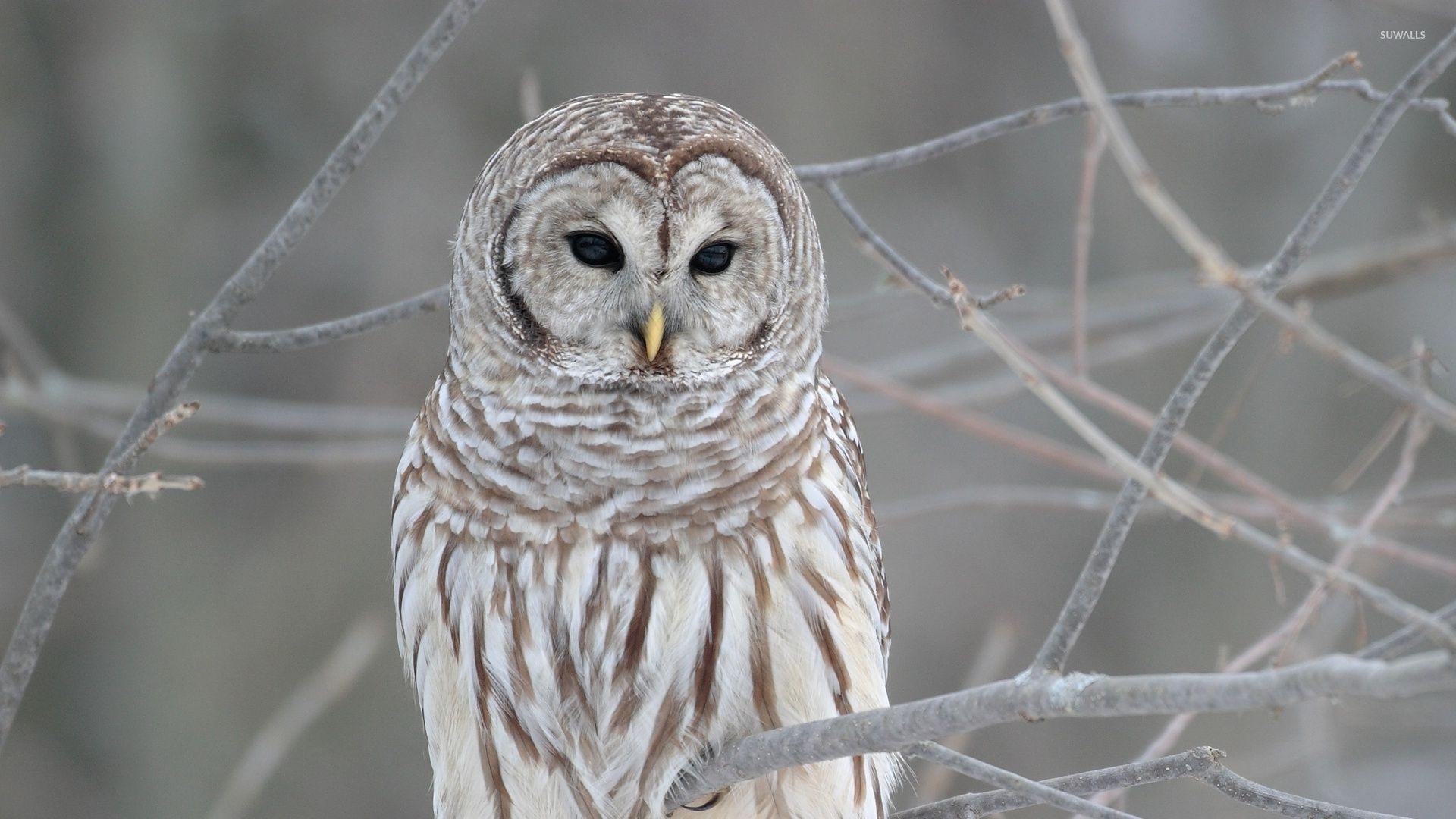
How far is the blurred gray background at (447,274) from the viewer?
20.2 feet

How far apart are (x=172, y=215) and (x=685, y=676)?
14.9 ft

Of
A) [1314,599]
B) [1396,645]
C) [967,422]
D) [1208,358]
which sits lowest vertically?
[1396,645]

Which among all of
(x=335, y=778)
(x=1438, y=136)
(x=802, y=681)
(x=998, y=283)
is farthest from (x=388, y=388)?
(x=1438, y=136)

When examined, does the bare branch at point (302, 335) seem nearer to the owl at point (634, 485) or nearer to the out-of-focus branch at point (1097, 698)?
the owl at point (634, 485)

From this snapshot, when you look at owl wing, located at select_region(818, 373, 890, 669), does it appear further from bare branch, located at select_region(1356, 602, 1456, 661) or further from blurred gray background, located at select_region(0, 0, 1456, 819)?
blurred gray background, located at select_region(0, 0, 1456, 819)

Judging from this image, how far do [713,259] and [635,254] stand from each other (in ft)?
0.59

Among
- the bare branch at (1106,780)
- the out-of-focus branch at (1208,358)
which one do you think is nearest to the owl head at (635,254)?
the bare branch at (1106,780)

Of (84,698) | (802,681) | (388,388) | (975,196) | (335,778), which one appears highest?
(975,196)

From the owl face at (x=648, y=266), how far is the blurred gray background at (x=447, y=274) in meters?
2.89

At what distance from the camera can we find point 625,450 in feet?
9.12

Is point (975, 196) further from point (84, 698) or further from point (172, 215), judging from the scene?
point (84, 698)

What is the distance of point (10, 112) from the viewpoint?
6352 millimetres

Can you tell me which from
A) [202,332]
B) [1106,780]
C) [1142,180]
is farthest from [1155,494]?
[202,332]

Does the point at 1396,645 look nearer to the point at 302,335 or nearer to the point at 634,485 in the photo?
the point at 634,485
